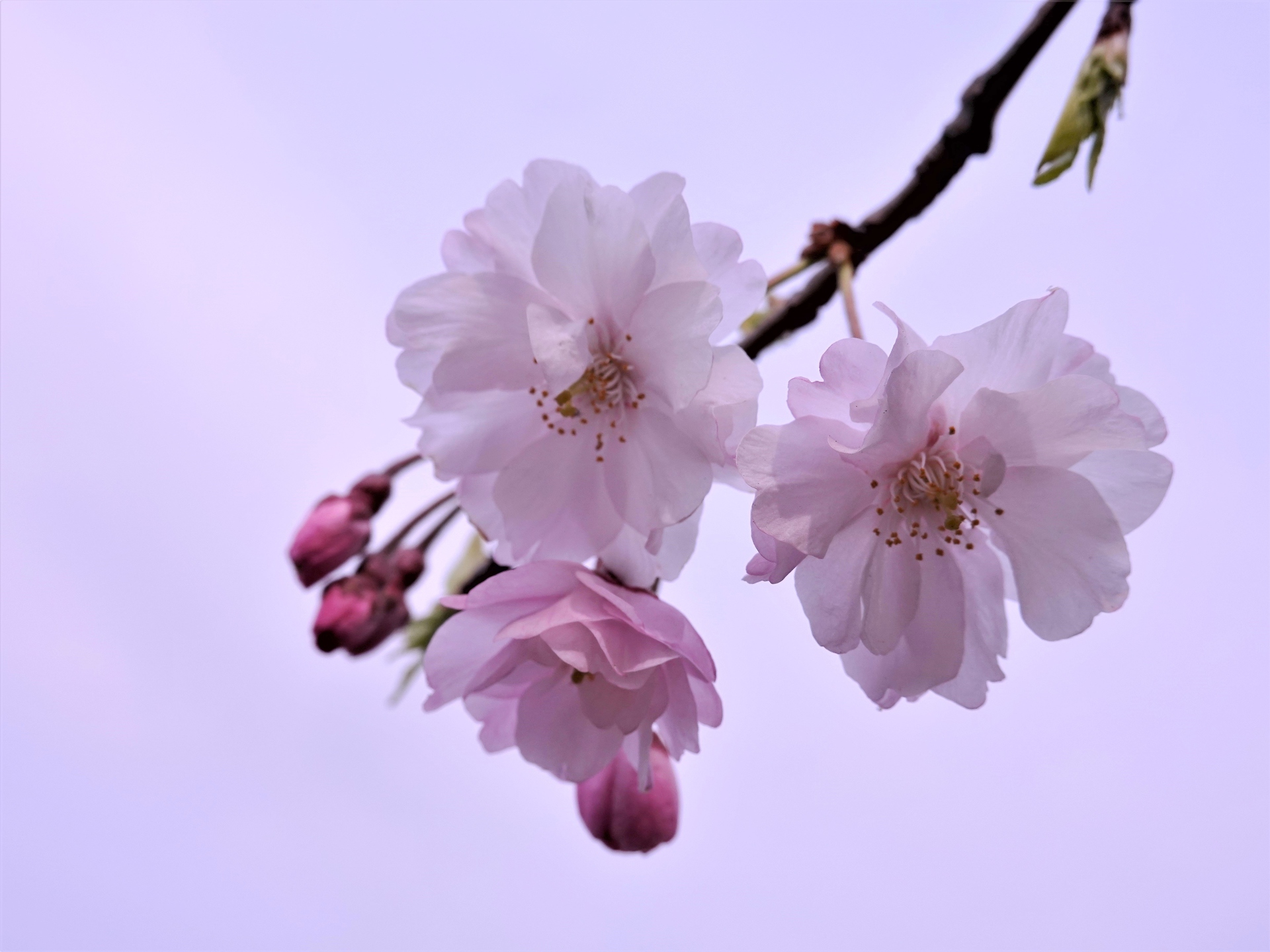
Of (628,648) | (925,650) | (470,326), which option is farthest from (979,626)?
(470,326)

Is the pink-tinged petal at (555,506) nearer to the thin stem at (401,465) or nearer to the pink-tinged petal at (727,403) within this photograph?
the pink-tinged petal at (727,403)

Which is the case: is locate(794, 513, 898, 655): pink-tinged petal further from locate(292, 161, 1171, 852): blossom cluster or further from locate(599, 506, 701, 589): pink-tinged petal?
locate(599, 506, 701, 589): pink-tinged petal

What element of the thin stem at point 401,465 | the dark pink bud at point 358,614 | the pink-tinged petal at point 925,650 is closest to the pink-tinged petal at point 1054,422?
the pink-tinged petal at point 925,650

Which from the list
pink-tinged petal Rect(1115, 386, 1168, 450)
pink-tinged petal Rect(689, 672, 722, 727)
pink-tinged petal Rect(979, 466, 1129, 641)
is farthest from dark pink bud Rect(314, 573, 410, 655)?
pink-tinged petal Rect(1115, 386, 1168, 450)

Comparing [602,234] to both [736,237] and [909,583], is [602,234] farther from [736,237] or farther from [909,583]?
[909,583]

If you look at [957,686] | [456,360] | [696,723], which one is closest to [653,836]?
[696,723]

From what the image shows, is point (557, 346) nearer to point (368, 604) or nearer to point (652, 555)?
point (652, 555)
